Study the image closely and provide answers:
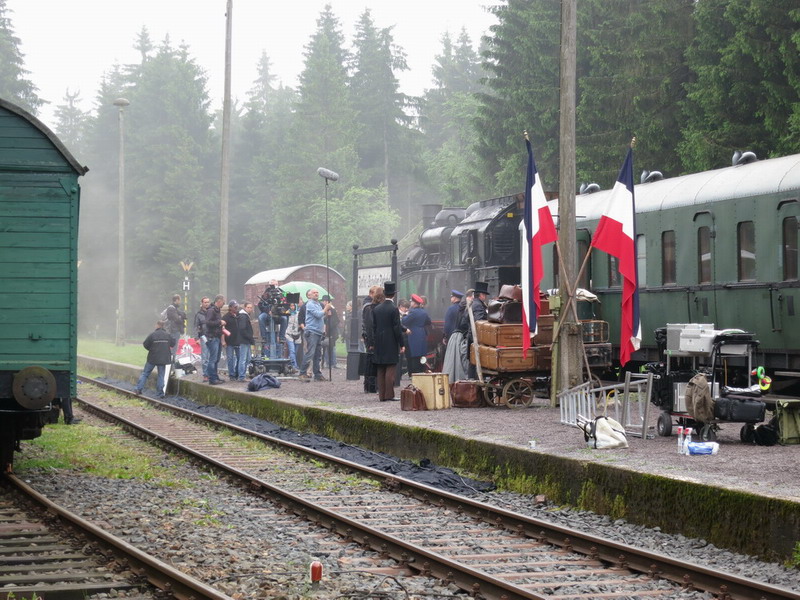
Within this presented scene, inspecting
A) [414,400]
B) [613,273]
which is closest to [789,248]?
[613,273]

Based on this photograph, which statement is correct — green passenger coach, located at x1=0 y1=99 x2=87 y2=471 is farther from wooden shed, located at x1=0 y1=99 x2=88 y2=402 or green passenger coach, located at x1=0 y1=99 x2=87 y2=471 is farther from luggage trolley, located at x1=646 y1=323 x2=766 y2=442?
luggage trolley, located at x1=646 y1=323 x2=766 y2=442

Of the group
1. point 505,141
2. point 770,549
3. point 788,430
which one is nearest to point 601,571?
point 770,549

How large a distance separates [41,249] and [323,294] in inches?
1248

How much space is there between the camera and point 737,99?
2909cm

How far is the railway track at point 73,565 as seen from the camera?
291 inches

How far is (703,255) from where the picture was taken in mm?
18422

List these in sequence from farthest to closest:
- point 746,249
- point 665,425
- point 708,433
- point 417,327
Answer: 1. point 417,327
2. point 746,249
3. point 665,425
4. point 708,433

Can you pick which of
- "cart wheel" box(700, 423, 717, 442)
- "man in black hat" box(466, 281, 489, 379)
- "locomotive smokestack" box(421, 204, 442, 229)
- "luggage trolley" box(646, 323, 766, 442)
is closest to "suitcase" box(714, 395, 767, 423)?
"luggage trolley" box(646, 323, 766, 442)

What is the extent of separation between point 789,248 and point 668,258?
11.7ft

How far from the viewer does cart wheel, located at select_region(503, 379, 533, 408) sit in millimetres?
18250

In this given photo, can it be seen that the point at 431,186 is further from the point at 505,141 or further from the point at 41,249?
the point at 41,249

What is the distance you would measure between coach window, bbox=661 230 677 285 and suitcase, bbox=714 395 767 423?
23.8ft

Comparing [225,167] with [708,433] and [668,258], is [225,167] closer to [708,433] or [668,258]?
[668,258]

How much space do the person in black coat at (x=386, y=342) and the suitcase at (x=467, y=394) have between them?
5.19 ft
